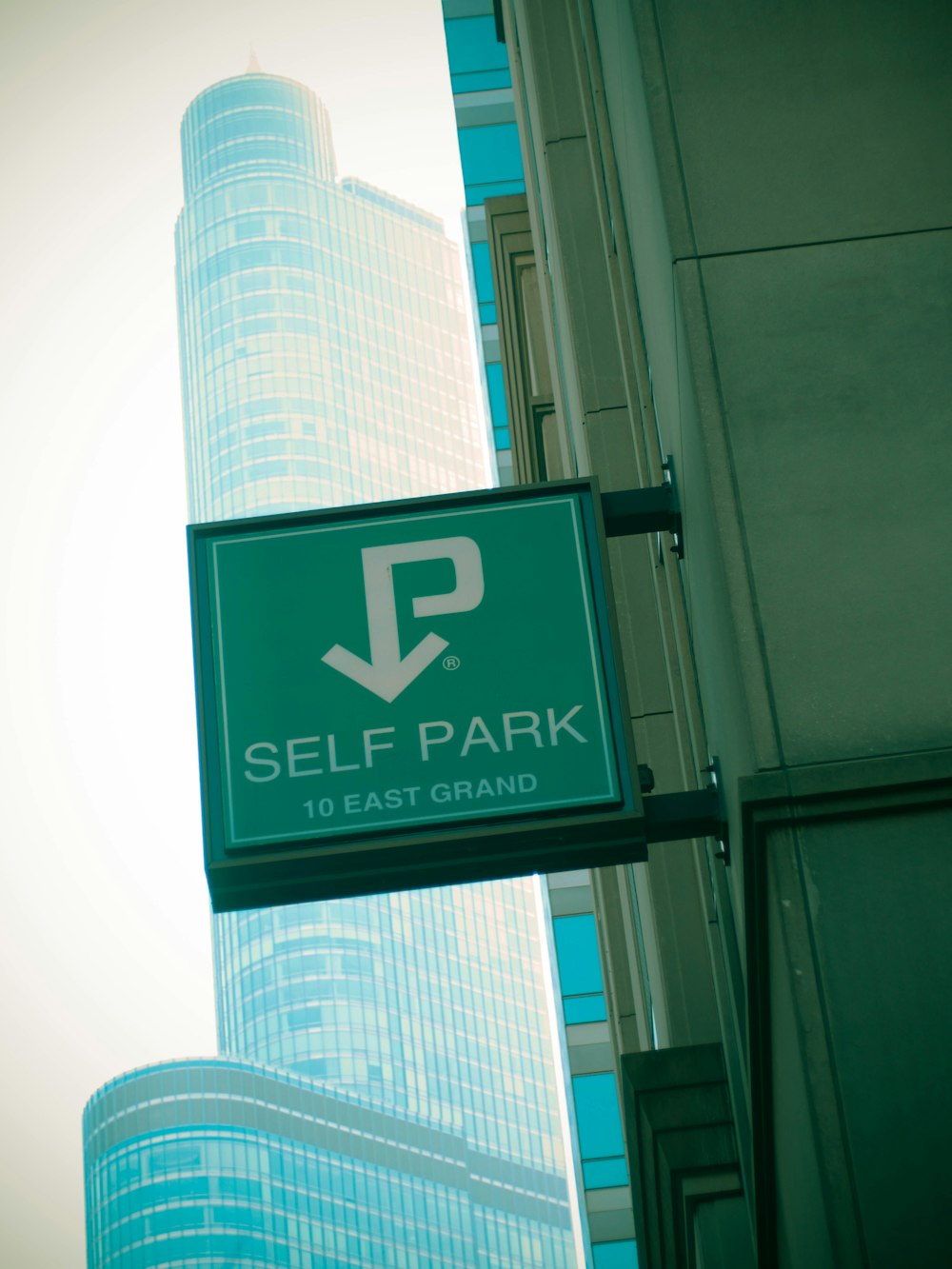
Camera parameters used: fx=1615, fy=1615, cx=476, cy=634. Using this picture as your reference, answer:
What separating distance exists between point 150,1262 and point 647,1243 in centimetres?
12339

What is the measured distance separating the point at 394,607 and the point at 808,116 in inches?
97.8

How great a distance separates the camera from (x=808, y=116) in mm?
6242

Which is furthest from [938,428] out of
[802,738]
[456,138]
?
[456,138]

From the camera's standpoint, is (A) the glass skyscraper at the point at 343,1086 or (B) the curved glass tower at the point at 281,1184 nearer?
(B) the curved glass tower at the point at 281,1184

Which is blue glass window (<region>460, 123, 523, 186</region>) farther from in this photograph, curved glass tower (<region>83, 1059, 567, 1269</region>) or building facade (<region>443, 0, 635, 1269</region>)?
curved glass tower (<region>83, 1059, 567, 1269</region>)

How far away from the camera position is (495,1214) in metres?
140

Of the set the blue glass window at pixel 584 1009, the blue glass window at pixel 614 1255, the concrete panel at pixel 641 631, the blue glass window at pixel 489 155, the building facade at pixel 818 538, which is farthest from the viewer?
the blue glass window at pixel 584 1009

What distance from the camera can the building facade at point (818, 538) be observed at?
15.5 feet

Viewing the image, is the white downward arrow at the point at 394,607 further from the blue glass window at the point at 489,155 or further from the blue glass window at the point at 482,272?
the blue glass window at the point at 489,155

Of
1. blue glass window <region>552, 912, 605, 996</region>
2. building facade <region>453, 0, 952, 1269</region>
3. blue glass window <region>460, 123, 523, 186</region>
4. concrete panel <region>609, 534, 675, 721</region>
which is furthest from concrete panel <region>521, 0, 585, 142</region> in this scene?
blue glass window <region>552, 912, 605, 996</region>

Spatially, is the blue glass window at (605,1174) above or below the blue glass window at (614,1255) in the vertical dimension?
above

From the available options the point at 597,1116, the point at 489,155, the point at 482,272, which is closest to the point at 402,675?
the point at 482,272

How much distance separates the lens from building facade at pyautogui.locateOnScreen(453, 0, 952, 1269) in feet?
15.5

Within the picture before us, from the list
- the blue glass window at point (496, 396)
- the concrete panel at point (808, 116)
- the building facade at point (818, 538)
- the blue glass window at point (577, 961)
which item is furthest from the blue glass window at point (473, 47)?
the concrete panel at point (808, 116)
